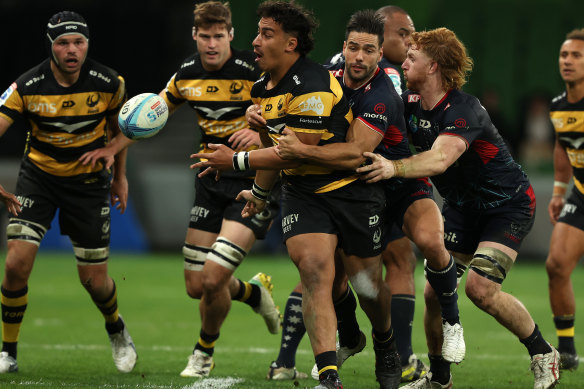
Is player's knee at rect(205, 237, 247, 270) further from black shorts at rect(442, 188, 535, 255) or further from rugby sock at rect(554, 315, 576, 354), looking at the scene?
rugby sock at rect(554, 315, 576, 354)

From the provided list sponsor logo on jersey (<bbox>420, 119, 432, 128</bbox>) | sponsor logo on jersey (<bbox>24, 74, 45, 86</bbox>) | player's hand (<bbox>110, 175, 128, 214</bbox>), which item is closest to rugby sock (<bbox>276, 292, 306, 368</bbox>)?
player's hand (<bbox>110, 175, 128, 214</bbox>)

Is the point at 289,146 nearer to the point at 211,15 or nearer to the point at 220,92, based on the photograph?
the point at 220,92

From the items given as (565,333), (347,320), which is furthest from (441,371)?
(565,333)

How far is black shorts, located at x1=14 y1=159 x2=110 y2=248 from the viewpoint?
8.00 m

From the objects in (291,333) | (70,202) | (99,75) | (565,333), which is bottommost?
(565,333)

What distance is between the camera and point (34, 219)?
7.90m

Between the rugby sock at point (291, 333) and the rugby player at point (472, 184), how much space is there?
1.21 meters

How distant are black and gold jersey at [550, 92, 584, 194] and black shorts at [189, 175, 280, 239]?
292 centimetres

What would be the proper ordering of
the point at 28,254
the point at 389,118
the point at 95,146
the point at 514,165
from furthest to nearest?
the point at 95,146 < the point at 28,254 < the point at 514,165 < the point at 389,118

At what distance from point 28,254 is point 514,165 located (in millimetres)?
4019

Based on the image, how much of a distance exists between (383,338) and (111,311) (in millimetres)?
2660

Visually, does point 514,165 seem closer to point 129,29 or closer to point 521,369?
point 521,369

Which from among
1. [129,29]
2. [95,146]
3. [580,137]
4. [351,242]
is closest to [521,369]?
[580,137]

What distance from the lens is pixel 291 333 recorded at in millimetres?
7996
